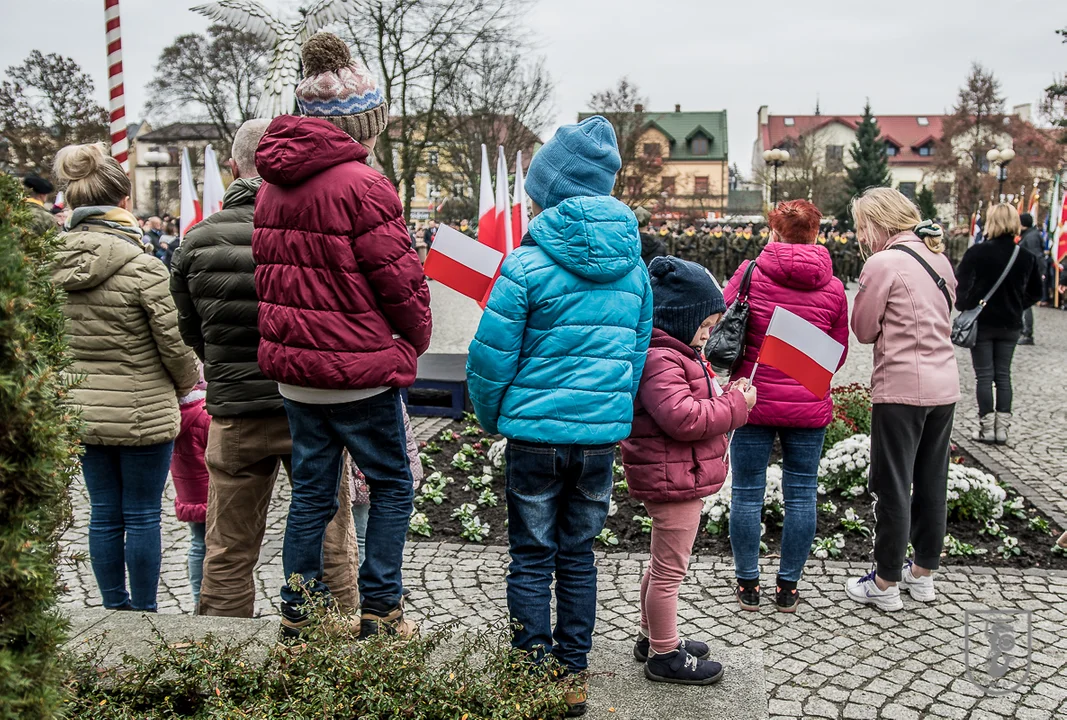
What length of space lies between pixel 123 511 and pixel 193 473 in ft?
1.69

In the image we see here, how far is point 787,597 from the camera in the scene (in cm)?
460

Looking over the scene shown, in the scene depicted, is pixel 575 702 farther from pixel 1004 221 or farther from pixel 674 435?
pixel 1004 221

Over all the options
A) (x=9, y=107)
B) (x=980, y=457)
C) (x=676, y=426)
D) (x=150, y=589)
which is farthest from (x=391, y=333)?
(x=9, y=107)

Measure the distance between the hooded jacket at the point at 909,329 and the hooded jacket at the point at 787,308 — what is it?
222mm

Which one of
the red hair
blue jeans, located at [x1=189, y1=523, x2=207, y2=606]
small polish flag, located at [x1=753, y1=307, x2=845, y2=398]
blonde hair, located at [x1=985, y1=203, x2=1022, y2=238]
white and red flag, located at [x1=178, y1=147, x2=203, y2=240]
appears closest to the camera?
small polish flag, located at [x1=753, y1=307, x2=845, y2=398]

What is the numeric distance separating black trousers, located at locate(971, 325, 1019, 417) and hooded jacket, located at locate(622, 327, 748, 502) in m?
5.85

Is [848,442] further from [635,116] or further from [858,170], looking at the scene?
[858,170]

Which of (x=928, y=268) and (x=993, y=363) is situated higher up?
(x=928, y=268)

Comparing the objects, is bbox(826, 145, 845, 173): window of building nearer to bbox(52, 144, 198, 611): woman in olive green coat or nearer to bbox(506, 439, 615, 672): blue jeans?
bbox(52, 144, 198, 611): woman in olive green coat

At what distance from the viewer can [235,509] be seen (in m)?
3.64

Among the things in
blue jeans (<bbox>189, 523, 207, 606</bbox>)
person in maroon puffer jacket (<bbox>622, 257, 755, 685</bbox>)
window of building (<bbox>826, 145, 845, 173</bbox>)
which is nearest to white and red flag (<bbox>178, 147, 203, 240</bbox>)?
blue jeans (<bbox>189, 523, 207, 606</bbox>)

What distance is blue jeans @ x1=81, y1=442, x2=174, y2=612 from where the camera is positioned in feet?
12.8

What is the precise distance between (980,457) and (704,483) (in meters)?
5.32

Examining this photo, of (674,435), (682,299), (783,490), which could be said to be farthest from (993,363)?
(674,435)
